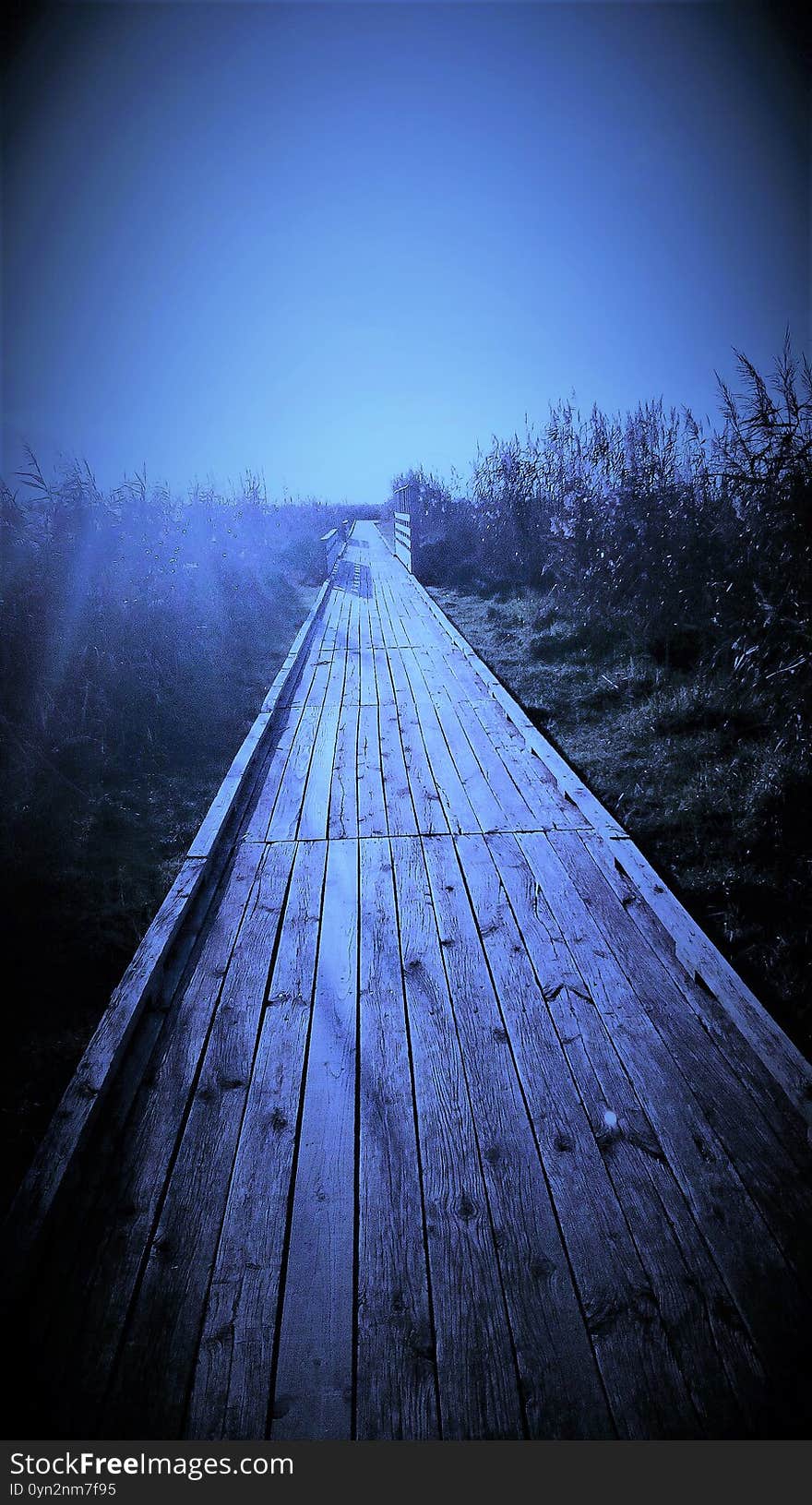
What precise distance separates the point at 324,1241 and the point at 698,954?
1.62m

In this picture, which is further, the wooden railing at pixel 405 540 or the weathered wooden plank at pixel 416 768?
the wooden railing at pixel 405 540

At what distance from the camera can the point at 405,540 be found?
606 inches

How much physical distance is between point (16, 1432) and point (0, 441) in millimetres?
7166

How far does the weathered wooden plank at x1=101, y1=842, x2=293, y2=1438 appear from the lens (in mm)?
1200

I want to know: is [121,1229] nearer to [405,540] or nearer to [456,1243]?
[456,1243]

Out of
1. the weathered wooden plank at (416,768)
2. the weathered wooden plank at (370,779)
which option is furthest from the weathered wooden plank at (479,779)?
the weathered wooden plank at (370,779)

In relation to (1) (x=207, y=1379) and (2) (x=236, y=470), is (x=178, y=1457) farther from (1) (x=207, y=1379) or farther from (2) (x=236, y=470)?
(2) (x=236, y=470)

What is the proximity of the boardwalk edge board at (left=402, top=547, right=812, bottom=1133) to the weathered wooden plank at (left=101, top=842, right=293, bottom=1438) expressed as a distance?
63.4 inches

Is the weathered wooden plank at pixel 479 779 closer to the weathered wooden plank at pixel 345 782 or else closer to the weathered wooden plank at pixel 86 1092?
the weathered wooden plank at pixel 345 782

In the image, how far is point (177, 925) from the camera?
262 centimetres

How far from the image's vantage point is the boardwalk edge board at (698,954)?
6.05ft

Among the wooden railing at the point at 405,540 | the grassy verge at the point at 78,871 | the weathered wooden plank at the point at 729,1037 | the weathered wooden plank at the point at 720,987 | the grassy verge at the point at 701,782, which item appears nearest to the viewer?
the weathered wooden plank at the point at 729,1037

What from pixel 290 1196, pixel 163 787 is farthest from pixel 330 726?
pixel 290 1196

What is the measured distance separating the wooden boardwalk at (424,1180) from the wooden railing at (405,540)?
12054 millimetres
